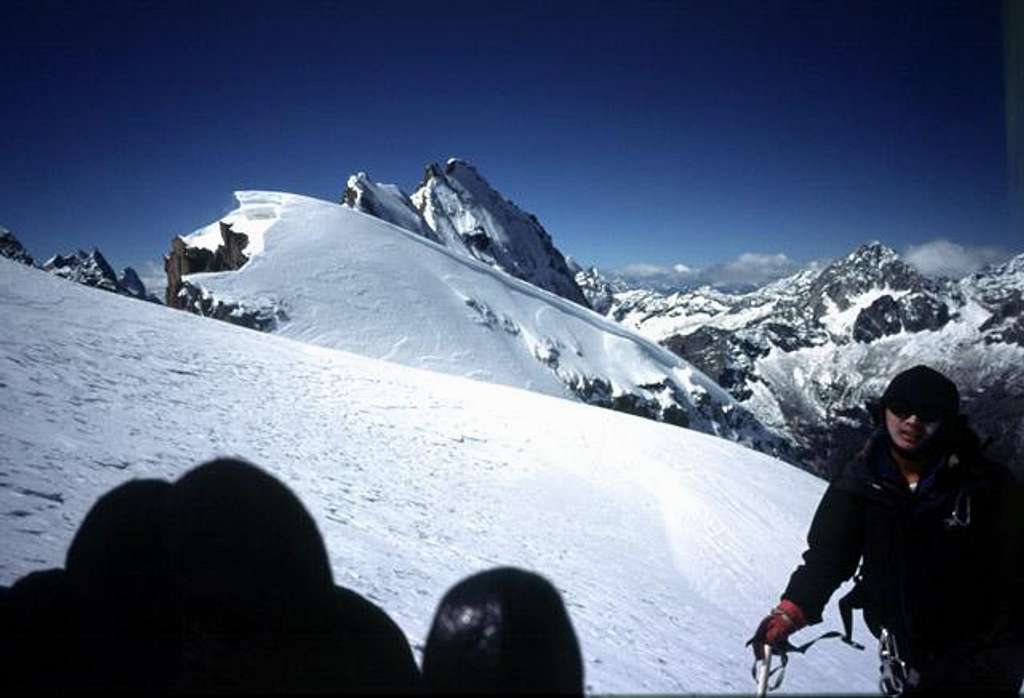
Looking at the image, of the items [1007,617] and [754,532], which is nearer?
[1007,617]

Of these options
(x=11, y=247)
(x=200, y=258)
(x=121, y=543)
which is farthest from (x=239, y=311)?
(x=11, y=247)

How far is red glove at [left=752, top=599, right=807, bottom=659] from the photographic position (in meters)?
2.89

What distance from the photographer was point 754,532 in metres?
9.45

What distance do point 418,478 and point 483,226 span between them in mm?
159351

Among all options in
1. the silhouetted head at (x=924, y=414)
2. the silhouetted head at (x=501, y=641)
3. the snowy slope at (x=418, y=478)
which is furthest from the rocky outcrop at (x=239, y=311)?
the silhouetted head at (x=501, y=641)

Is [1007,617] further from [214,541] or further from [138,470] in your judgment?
[138,470]

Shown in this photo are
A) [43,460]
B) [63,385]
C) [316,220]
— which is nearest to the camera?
[43,460]

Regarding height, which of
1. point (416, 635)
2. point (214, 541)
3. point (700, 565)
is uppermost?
point (214, 541)

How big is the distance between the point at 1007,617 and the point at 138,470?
6.19 meters

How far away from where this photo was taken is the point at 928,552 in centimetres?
265

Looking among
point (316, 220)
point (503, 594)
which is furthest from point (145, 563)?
point (316, 220)

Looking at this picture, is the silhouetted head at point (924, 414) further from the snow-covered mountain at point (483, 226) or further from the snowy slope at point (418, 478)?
the snow-covered mountain at point (483, 226)

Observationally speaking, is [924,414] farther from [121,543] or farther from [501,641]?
[121,543]

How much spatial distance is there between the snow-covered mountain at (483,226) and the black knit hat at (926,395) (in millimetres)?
130115
